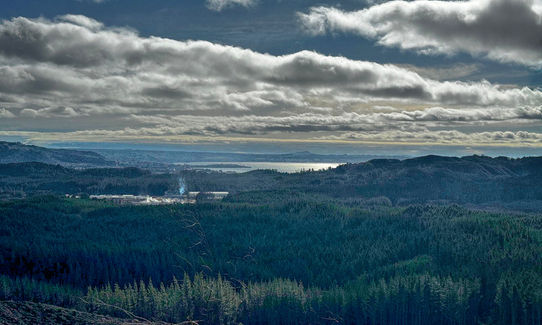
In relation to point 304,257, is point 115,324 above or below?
above

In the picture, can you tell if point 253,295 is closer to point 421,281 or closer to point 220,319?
point 220,319

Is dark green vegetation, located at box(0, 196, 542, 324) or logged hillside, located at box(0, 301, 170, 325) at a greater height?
logged hillside, located at box(0, 301, 170, 325)

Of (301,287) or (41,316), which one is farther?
(301,287)

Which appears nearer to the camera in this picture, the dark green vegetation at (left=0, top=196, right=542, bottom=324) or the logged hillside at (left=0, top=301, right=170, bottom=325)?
the logged hillside at (left=0, top=301, right=170, bottom=325)

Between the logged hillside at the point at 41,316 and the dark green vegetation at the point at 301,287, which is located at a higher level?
the logged hillside at the point at 41,316

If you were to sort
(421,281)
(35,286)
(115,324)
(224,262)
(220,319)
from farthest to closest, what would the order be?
(224,262), (35,286), (421,281), (220,319), (115,324)

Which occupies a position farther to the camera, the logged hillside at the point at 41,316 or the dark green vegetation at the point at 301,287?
the dark green vegetation at the point at 301,287

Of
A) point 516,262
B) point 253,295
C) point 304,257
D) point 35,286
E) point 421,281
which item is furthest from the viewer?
point 304,257

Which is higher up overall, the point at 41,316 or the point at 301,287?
the point at 41,316

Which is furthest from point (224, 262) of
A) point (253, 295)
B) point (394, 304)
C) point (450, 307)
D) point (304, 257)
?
point (450, 307)

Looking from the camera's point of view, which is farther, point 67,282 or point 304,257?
point 304,257

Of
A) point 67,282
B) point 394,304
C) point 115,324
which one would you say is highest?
point 115,324
